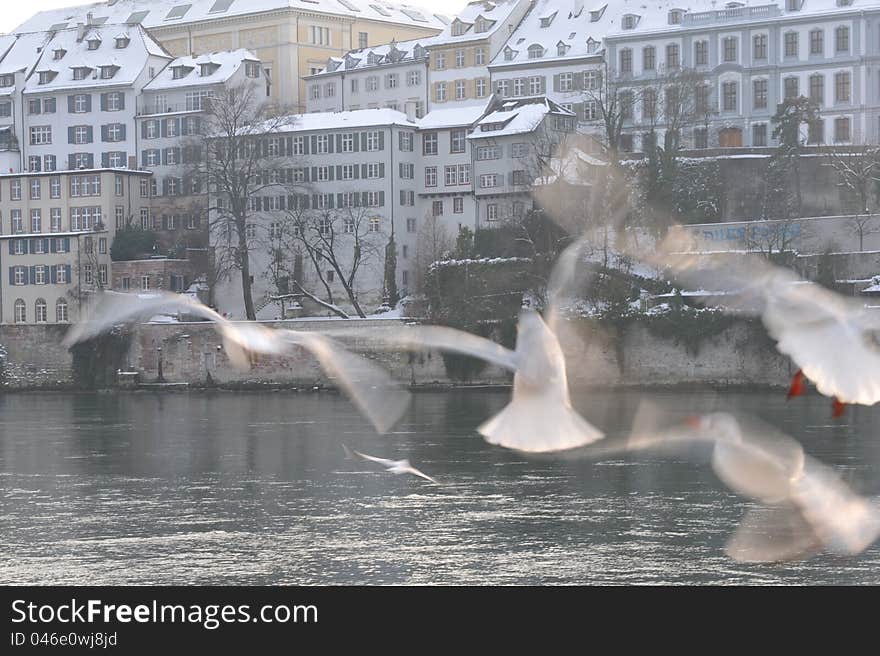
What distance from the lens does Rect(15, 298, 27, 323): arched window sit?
258 feet

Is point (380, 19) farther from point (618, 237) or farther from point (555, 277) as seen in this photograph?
point (555, 277)

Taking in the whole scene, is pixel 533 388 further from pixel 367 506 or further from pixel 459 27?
pixel 459 27

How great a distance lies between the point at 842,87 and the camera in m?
73.2

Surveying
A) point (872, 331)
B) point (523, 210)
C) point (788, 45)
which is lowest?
point (872, 331)

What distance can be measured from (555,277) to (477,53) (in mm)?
74323

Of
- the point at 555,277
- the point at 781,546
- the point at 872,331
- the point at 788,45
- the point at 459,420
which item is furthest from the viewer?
the point at 788,45

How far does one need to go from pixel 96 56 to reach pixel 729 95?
1427 inches

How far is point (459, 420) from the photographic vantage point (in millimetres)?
48938

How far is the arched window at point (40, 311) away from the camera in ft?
257

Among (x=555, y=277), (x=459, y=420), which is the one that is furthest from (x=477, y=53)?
(x=555, y=277)

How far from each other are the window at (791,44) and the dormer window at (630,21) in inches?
307

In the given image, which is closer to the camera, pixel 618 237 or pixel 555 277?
pixel 555 277

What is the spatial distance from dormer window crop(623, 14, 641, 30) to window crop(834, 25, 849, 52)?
10062mm

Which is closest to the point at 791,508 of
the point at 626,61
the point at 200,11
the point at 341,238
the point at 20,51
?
the point at 341,238
